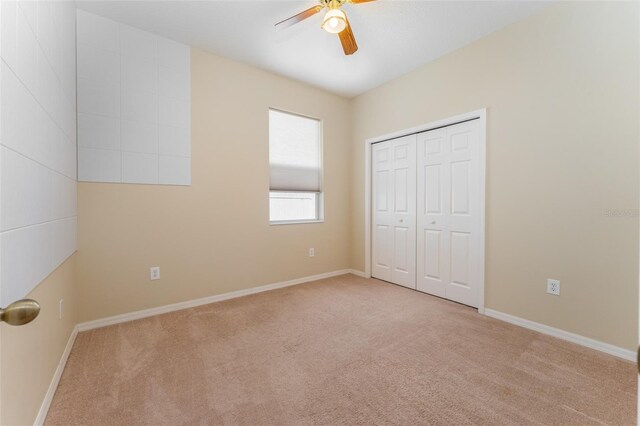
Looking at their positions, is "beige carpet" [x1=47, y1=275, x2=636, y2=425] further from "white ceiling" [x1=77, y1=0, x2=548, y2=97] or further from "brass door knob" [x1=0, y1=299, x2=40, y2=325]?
"white ceiling" [x1=77, y1=0, x2=548, y2=97]

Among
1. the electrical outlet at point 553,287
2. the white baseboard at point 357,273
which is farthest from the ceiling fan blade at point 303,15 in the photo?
the white baseboard at point 357,273

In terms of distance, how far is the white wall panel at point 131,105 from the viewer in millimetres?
2357

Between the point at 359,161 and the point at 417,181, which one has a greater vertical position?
the point at 359,161

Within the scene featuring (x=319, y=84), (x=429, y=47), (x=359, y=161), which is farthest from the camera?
(x=359, y=161)

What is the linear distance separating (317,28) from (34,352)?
2.99 m

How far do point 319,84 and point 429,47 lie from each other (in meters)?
1.43

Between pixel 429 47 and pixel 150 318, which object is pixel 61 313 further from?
pixel 429 47

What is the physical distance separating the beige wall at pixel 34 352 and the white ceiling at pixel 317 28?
85.7 inches

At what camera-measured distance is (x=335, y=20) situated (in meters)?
1.94

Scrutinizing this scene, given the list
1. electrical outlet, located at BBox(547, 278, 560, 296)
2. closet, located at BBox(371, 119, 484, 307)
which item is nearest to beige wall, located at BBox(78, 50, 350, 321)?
closet, located at BBox(371, 119, 484, 307)

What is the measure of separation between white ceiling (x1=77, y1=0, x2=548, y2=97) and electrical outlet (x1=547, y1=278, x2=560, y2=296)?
2.27 metres

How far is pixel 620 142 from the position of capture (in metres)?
1.94

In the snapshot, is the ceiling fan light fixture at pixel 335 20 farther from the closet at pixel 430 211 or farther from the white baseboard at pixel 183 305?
the white baseboard at pixel 183 305

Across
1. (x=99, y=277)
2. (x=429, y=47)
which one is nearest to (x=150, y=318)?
(x=99, y=277)
